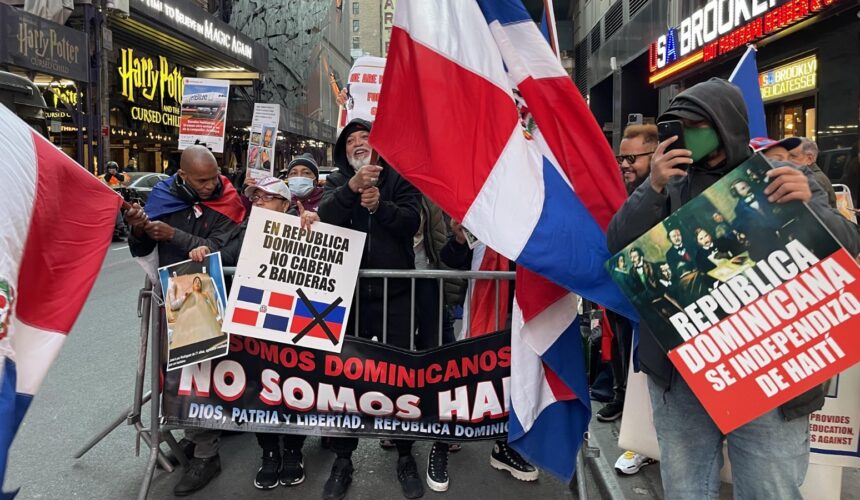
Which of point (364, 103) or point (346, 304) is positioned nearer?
point (346, 304)

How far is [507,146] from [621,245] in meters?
0.82

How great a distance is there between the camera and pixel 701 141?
216 centimetres

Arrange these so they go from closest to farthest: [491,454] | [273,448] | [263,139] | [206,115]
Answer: [273,448]
[491,454]
[263,139]
[206,115]

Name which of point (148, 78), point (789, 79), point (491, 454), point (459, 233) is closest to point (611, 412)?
point (491, 454)

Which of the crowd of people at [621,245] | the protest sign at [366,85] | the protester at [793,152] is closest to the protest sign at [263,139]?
the protest sign at [366,85]

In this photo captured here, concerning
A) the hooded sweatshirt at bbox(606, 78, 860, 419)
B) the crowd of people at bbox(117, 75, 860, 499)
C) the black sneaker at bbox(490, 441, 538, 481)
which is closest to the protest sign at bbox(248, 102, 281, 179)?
the crowd of people at bbox(117, 75, 860, 499)

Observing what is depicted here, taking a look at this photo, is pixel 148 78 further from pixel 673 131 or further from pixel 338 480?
pixel 673 131

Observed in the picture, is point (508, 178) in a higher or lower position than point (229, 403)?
higher

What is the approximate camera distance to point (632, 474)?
384cm

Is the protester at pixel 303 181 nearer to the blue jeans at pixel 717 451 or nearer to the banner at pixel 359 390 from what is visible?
the banner at pixel 359 390

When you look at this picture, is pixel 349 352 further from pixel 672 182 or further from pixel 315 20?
pixel 315 20

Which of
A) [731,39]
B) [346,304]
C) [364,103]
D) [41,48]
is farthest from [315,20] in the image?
[346,304]

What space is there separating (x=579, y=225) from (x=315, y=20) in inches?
1708

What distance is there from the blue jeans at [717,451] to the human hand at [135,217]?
9.38ft
